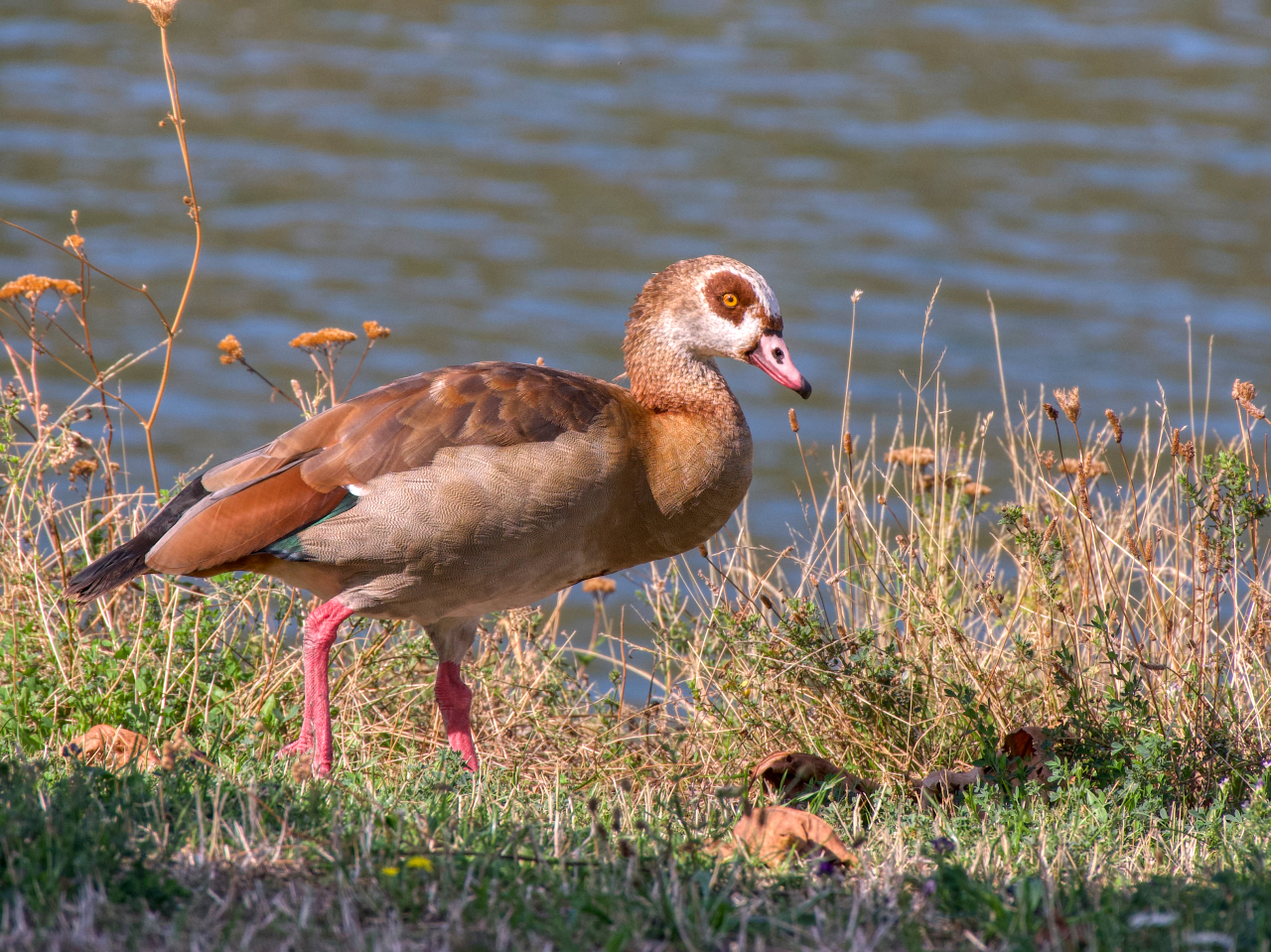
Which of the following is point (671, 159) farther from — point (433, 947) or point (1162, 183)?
point (433, 947)

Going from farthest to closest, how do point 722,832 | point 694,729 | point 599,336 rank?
point 599,336 < point 694,729 < point 722,832

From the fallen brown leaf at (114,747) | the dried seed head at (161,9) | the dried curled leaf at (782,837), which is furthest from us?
the dried seed head at (161,9)

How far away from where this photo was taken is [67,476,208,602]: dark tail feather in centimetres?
485

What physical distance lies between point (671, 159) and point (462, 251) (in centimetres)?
319

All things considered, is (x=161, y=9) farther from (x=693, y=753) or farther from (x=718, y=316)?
(x=693, y=753)

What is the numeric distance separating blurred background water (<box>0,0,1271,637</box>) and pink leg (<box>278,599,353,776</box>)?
5106 mm

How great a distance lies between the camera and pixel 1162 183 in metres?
15.2

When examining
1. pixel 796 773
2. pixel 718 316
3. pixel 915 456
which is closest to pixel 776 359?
pixel 718 316

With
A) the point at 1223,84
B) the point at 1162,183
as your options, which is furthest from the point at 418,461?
the point at 1223,84

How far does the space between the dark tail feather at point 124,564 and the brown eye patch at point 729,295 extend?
1.88 metres

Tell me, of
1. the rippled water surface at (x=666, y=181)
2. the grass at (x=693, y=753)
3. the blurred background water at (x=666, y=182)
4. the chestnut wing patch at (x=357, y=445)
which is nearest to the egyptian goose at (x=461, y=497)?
the chestnut wing patch at (x=357, y=445)

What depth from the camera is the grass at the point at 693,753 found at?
10.3ft

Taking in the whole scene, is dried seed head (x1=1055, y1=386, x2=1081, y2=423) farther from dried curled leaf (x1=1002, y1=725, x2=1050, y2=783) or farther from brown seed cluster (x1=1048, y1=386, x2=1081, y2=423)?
dried curled leaf (x1=1002, y1=725, x2=1050, y2=783)

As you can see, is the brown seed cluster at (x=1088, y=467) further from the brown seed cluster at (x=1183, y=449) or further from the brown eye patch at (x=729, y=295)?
the brown eye patch at (x=729, y=295)
